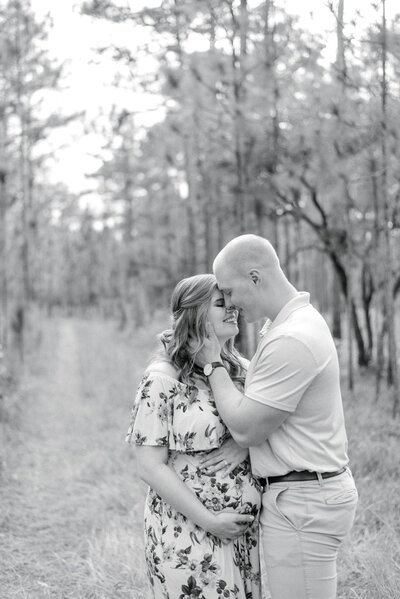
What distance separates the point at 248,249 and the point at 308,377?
505 mm

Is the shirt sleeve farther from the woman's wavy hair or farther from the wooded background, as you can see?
the wooded background

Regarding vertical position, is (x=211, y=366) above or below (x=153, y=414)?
above

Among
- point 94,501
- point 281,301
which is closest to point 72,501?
point 94,501

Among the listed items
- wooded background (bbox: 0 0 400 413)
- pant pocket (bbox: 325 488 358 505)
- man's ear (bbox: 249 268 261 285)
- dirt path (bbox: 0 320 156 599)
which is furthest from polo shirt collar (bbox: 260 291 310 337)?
wooded background (bbox: 0 0 400 413)

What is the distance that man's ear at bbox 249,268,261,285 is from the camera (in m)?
2.31

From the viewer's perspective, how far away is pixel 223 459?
239cm

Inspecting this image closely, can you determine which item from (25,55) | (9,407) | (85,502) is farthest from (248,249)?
(25,55)

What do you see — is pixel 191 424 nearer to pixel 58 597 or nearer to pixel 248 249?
pixel 248 249

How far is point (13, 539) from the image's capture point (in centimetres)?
475

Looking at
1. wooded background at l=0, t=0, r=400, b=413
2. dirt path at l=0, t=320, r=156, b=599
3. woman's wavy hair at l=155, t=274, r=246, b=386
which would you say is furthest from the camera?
wooded background at l=0, t=0, r=400, b=413

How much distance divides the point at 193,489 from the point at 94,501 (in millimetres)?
3356

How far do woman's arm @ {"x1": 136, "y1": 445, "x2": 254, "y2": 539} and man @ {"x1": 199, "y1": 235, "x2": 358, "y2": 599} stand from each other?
0.40 feet

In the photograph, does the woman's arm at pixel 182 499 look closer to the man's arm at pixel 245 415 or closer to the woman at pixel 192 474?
the woman at pixel 192 474

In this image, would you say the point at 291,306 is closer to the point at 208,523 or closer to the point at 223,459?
the point at 223,459
